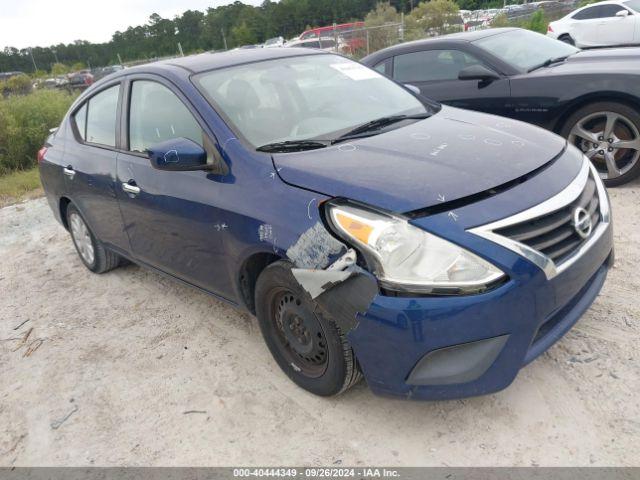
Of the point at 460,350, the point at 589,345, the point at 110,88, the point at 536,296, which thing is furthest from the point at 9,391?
the point at 589,345

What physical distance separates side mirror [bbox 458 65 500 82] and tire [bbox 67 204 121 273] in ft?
12.4

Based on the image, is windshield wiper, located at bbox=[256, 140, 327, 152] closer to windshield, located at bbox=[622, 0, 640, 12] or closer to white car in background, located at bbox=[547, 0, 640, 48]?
white car in background, located at bbox=[547, 0, 640, 48]

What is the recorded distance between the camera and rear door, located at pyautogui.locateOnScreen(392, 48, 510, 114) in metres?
5.23

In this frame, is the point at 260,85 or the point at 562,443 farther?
the point at 260,85

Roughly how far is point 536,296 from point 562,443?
2.17 ft

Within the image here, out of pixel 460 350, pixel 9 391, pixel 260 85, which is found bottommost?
pixel 9 391

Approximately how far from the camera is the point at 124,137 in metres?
3.51

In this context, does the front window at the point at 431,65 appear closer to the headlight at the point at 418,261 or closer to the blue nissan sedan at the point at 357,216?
the blue nissan sedan at the point at 357,216

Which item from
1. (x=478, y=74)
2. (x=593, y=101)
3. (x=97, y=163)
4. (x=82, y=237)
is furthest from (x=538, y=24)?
(x=97, y=163)

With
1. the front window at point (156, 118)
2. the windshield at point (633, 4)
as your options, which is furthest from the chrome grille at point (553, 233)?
the windshield at point (633, 4)

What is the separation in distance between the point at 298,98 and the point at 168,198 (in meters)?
0.98

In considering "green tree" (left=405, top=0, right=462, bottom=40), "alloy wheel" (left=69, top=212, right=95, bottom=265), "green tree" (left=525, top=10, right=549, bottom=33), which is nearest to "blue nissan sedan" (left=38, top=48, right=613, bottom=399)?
"alloy wheel" (left=69, top=212, right=95, bottom=265)

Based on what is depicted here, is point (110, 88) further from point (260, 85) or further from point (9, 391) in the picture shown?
point (9, 391)

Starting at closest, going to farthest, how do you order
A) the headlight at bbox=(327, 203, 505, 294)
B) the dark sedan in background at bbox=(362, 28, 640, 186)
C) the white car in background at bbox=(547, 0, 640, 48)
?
the headlight at bbox=(327, 203, 505, 294), the dark sedan in background at bbox=(362, 28, 640, 186), the white car in background at bbox=(547, 0, 640, 48)
